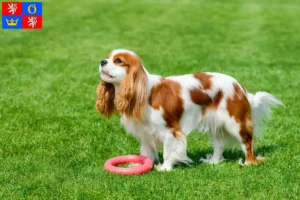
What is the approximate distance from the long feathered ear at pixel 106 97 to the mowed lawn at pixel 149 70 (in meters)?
0.69

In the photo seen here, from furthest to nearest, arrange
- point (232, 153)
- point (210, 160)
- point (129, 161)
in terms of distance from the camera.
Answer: point (232, 153)
point (210, 160)
point (129, 161)

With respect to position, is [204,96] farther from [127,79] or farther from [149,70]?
[149,70]

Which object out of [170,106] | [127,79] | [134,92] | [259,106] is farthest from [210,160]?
[127,79]

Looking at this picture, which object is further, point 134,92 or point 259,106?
point 259,106

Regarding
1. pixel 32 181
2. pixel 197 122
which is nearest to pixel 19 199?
pixel 32 181

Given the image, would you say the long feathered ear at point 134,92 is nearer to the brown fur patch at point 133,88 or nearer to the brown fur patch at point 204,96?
the brown fur patch at point 133,88

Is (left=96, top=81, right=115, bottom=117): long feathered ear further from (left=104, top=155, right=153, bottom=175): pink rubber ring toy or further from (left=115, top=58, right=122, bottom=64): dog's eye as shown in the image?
(left=104, top=155, right=153, bottom=175): pink rubber ring toy

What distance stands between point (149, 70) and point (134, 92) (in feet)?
21.8

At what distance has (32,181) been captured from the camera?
6.05 meters

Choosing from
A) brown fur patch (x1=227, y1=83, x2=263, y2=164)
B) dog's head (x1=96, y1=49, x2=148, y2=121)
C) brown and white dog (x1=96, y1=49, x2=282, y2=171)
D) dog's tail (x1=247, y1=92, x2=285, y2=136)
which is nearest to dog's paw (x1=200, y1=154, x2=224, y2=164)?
brown and white dog (x1=96, y1=49, x2=282, y2=171)

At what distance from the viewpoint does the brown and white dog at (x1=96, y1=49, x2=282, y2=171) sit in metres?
6.11

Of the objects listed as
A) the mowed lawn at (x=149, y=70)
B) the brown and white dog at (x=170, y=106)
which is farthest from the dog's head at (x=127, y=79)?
the mowed lawn at (x=149, y=70)

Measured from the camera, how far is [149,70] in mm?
12664

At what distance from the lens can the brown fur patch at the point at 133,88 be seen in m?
6.06
